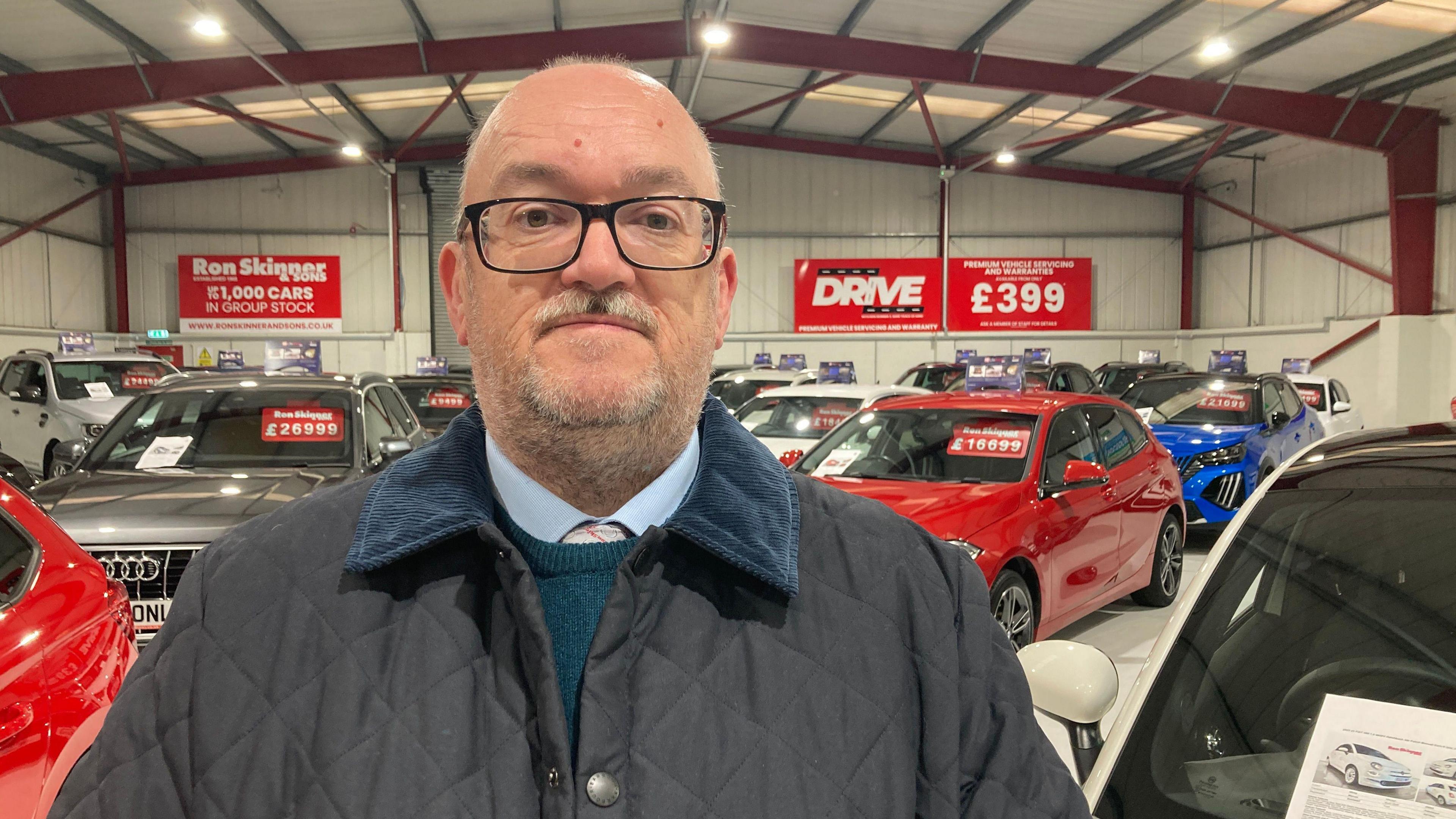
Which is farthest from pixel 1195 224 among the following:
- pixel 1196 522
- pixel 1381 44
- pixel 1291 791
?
pixel 1291 791

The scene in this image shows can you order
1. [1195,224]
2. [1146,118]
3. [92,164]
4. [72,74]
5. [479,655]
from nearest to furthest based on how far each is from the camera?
1. [479,655]
2. [72,74]
3. [1146,118]
4. [92,164]
5. [1195,224]

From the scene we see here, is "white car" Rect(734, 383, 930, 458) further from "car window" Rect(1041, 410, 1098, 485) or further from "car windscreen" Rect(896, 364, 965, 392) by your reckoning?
"car windscreen" Rect(896, 364, 965, 392)

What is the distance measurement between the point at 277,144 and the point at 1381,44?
19.7 metres

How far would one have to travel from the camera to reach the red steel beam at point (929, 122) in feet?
51.5

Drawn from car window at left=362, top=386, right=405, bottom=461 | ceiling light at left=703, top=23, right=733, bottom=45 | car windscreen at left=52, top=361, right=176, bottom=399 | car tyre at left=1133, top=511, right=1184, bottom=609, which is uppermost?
ceiling light at left=703, top=23, right=733, bottom=45

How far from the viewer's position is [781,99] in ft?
55.6

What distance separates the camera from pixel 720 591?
1051 mm

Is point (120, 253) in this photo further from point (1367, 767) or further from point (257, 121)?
point (1367, 767)

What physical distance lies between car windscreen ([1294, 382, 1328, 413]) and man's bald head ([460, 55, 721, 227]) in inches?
455

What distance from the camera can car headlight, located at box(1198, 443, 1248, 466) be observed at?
24.7 ft

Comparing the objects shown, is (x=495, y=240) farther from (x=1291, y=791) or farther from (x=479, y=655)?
(x=1291, y=791)

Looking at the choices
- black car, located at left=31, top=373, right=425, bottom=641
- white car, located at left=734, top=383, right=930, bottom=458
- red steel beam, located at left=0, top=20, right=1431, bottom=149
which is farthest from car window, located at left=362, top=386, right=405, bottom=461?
red steel beam, located at left=0, top=20, right=1431, bottom=149

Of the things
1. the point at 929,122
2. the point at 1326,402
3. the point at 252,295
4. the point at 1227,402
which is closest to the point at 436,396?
the point at 1227,402

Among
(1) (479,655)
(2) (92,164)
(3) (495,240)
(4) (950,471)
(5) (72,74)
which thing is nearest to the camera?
(1) (479,655)
